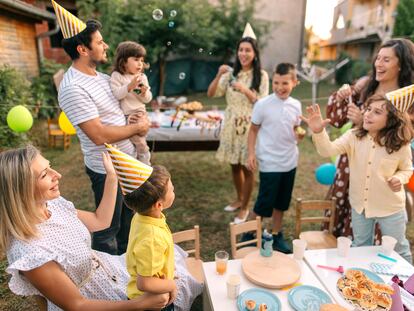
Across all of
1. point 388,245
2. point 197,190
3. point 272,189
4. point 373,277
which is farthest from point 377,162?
point 197,190

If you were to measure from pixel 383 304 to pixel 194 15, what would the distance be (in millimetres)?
13048

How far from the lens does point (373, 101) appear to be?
2.48 metres

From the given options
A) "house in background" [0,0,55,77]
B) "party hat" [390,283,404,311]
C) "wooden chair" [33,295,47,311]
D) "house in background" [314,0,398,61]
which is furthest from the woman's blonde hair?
"house in background" [314,0,398,61]

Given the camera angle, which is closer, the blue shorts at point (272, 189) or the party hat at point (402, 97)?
the party hat at point (402, 97)

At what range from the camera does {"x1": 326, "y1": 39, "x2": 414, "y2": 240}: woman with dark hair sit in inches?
103

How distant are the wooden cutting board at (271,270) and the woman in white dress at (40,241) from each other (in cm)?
64

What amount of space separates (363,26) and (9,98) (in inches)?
901

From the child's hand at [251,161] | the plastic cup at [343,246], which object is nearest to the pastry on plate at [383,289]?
the plastic cup at [343,246]

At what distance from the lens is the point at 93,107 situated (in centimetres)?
220

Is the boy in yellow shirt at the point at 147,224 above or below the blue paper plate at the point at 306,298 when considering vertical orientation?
above

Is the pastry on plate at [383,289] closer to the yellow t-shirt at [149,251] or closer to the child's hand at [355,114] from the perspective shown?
the yellow t-shirt at [149,251]

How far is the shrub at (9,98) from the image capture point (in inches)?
183

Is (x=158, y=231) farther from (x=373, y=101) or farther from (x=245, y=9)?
(x=245, y=9)

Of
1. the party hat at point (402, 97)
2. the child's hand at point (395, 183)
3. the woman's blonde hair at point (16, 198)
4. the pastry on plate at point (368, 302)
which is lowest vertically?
the pastry on plate at point (368, 302)
